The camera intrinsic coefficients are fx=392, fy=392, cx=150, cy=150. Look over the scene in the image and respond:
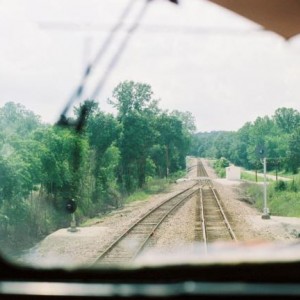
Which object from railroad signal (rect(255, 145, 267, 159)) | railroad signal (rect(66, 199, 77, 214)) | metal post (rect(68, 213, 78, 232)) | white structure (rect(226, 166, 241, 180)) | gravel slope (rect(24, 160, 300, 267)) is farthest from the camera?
white structure (rect(226, 166, 241, 180))

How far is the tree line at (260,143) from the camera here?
1706mm

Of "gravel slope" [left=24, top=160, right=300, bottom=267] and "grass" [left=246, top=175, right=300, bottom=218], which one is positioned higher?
"grass" [left=246, top=175, right=300, bottom=218]

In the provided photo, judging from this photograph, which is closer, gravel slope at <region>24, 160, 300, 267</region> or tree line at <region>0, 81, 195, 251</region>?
gravel slope at <region>24, 160, 300, 267</region>

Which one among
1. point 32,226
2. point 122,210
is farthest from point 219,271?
point 122,210

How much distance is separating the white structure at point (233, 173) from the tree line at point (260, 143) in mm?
43

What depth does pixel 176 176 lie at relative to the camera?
2115mm

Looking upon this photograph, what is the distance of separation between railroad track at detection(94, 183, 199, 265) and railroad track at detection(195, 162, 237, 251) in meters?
0.07

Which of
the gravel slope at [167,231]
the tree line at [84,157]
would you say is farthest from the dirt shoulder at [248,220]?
the tree line at [84,157]

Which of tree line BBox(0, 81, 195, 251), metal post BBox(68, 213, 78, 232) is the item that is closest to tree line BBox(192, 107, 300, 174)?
tree line BBox(0, 81, 195, 251)

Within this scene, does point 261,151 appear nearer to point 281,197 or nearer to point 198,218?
point 281,197

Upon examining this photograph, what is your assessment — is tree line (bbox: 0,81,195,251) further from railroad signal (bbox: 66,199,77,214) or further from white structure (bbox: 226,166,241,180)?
white structure (bbox: 226,166,241,180)

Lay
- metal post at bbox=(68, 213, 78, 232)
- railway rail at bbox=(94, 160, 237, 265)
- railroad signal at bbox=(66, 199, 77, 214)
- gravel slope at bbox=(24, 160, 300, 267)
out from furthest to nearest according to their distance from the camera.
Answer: railway rail at bbox=(94, 160, 237, 265) → metal post at bbox=(68, 213, 78, 232) → railroad signal at bbox=(66, 199, 77, 214) → gravel slope at bbox=(24, 160, 300, 267)

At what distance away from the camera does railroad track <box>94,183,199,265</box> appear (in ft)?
4.54

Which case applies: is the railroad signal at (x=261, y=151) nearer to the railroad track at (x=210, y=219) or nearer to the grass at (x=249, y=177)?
the grass at (x=249, y=177)
